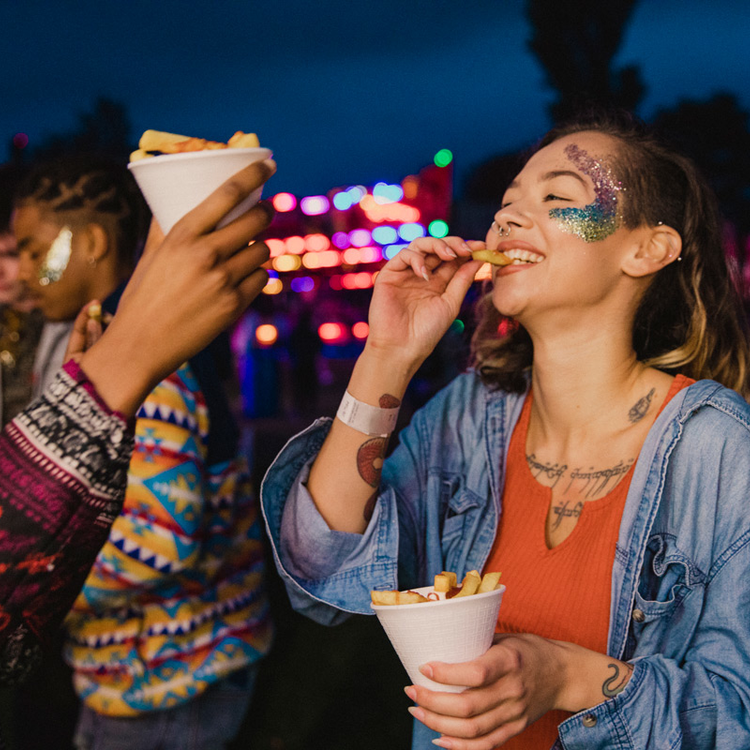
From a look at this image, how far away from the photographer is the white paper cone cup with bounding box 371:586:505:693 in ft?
4.24

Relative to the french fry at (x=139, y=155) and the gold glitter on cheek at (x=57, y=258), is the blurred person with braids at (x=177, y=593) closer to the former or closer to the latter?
the gold glitter on cheek at (x=57, y=258)

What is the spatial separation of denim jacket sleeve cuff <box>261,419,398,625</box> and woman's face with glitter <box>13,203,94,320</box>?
1589 mm

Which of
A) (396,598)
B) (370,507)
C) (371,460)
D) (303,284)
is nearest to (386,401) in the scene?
(371,460)

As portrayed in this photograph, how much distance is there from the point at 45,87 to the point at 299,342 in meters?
72.1

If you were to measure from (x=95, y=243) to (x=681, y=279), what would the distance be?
2.46m

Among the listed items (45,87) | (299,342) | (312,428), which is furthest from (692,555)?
(45,87)

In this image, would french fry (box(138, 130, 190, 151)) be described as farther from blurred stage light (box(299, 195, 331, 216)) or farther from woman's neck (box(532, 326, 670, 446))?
blurred stage light (box(299, 195, 331, 216))

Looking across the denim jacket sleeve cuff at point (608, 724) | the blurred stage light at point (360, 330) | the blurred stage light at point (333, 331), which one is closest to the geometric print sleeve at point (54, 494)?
the denim jacket sleeve cuff at point (608, 724)

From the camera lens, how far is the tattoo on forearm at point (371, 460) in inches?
79.5

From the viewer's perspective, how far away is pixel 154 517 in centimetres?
220

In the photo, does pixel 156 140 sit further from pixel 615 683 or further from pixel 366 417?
pixel 615 683

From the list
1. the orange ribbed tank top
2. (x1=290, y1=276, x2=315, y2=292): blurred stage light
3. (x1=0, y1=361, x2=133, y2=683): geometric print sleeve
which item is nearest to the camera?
(x1=0, y1=361, x2=133, y2=683): geometric print sleeve

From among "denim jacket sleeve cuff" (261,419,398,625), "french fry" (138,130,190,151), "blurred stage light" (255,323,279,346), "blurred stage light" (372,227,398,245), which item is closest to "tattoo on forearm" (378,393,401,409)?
"denim jacket sleeve cuff" (261,419,398,625)

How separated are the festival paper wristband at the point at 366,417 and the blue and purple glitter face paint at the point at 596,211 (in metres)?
0.82
